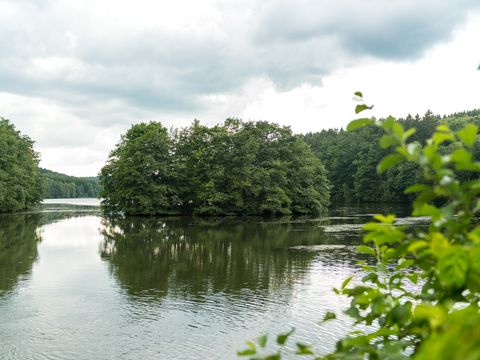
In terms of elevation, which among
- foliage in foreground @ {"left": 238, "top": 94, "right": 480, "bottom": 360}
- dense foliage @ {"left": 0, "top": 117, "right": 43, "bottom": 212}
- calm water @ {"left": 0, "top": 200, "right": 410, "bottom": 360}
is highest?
dense foliage @ {"left": 0, "top": 117, "right": 43, "bottom": 212}

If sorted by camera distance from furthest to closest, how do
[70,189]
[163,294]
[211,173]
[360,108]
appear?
1. [70,189]
2. [211,173]
3. [163,294]
4. [360,108]

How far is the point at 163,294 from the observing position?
15.6 meters

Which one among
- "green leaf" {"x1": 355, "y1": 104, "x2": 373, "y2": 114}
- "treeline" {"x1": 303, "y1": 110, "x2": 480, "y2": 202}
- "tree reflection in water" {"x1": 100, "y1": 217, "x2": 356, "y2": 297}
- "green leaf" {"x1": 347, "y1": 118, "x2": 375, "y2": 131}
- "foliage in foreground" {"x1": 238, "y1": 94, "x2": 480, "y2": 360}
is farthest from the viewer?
"treeline" {"x1": 303, "y1": 110, "x2": 480, "y2": 202}

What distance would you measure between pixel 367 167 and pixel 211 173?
144 feet

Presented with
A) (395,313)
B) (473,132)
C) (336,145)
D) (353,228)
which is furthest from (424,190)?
(336,145)

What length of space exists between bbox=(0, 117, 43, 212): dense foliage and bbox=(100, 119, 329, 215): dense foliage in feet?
32.6

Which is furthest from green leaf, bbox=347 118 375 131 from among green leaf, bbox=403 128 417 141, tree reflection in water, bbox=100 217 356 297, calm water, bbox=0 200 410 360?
tree reflection in water, bbox=100 217 356 297

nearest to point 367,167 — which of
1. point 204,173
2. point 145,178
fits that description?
point 204,173

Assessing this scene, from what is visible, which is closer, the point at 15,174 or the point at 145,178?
the point at 145,178

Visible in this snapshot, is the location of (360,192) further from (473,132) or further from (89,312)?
(473,132)

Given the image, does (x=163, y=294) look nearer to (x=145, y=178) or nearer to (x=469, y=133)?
(x=469, y=133)

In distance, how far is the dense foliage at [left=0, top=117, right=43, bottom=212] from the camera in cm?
5264

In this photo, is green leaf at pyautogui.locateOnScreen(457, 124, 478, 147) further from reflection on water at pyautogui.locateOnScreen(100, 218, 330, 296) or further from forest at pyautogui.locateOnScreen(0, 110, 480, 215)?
forest at pyautogui.locateOnScreen(0, 110, 480, 215)

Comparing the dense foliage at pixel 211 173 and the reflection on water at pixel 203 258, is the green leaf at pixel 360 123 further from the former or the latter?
the dense foliage at pixel 211 173
